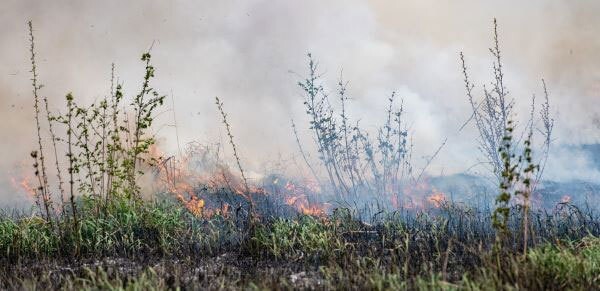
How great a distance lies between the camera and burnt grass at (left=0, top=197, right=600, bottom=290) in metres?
5.95

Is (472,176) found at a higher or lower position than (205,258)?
higher

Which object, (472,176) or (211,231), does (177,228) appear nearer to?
(211,231)

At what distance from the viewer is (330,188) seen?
50.2 feet

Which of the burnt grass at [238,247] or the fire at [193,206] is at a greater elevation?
the fire at [193,206]

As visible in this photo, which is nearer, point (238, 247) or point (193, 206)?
point (238, 247)

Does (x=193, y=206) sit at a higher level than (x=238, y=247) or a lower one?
higher

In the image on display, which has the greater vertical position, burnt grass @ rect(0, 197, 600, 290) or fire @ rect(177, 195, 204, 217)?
fire @ rect(177, 195, 204, 217)

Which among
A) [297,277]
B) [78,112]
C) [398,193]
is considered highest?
[78,112]

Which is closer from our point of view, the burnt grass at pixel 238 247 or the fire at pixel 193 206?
the burnt grass at pixel 238 247

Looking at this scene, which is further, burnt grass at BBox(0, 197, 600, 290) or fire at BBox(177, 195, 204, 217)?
fire at BBox(177, 195, 204, 217)

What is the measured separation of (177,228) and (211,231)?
0.47 meters

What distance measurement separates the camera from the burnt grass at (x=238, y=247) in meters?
5.95

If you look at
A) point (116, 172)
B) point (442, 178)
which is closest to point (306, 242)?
point (116, 172)

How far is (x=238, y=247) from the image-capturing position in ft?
26.2
